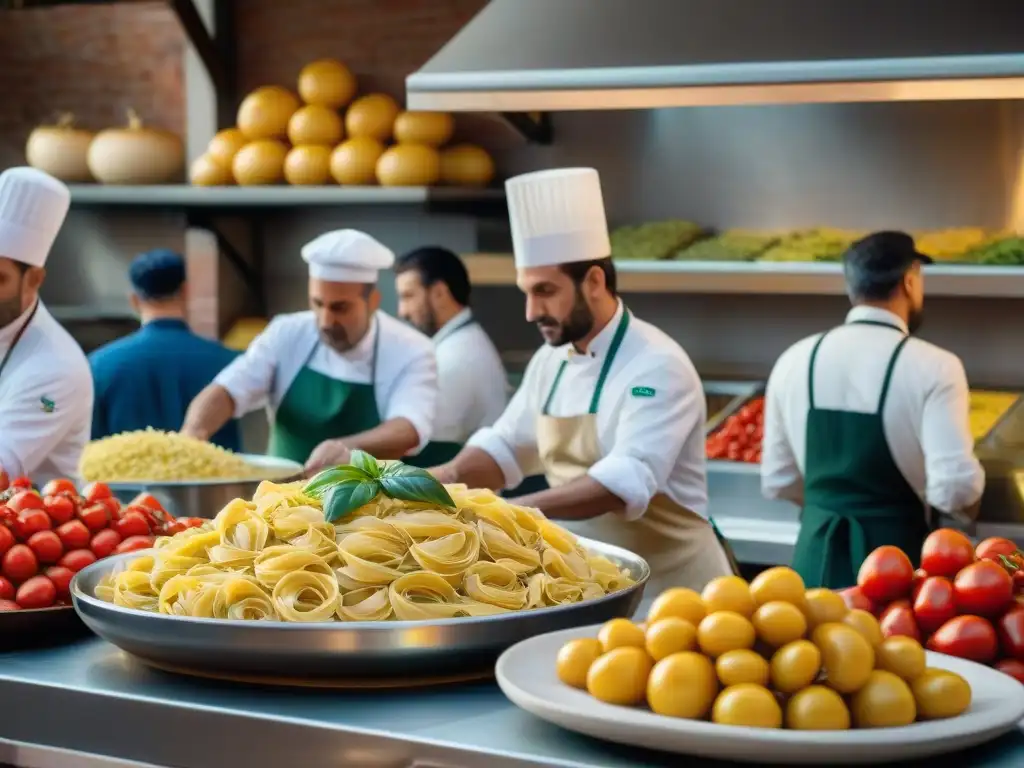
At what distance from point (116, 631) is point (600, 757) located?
25.3 inches

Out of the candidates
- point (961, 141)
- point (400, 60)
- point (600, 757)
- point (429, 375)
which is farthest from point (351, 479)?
point (400, 60)

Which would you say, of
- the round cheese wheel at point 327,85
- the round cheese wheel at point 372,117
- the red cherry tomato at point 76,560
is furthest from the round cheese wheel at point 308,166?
the red cherry tomato at point 76,560

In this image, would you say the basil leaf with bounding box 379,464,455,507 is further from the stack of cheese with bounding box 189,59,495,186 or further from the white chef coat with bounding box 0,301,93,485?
the stack of cheese with bounding box 189,59,495,186

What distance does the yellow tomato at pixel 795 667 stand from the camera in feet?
5.00

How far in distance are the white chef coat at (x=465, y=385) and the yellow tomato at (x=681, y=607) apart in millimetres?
3573

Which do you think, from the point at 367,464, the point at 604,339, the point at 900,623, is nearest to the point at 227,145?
the point at 604,339

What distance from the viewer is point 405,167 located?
17.8ft

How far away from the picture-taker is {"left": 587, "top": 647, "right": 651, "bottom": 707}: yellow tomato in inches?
61.9

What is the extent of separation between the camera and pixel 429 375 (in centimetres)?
461

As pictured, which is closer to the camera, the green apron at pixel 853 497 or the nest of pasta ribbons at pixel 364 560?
the nest of pasta ribbons at pixel 364 560

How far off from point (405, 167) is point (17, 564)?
349 centimetres

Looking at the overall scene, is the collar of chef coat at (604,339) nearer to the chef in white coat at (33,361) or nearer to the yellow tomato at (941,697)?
the chef in white coat at (33,361)

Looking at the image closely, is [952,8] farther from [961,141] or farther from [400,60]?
[400,60]

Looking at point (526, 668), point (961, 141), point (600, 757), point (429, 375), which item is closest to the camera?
point (600, 757)
